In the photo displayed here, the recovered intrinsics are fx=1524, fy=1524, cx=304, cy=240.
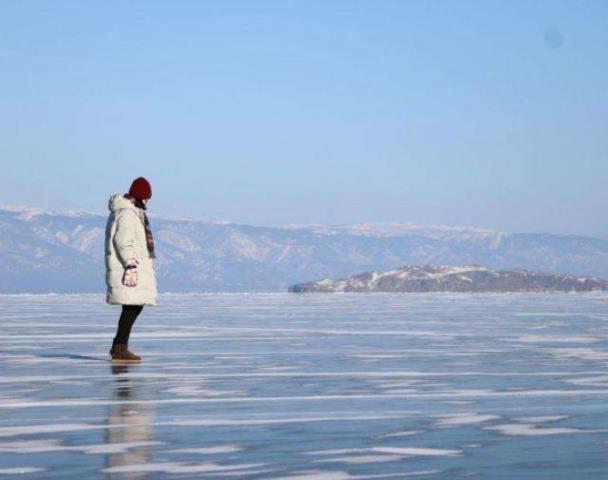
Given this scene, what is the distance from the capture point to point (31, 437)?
945cm

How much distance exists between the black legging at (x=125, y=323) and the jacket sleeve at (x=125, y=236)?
1.74 ft

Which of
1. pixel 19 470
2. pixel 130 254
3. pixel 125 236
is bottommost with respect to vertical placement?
pixel 19 470

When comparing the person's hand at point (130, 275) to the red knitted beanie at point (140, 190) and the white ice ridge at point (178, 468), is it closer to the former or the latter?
the red knitted beanie at point (140, 190)

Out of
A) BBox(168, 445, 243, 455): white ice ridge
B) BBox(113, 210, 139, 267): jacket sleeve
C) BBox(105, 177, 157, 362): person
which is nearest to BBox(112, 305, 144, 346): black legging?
BBox(105, 177, 157, 362): person

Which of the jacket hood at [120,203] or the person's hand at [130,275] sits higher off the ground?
the jacket hood at [120,203]

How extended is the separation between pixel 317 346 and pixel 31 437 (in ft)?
39.6

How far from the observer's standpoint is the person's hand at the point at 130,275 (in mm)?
18125

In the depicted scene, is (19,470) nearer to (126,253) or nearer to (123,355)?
(123,355)

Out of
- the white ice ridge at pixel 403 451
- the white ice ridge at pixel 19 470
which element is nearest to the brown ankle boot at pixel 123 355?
the white ice ridge at pixel 403 451

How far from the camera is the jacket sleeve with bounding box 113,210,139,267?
1823 centimetres

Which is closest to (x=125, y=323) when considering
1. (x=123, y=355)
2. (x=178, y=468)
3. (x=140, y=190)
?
(x=123, y=355)

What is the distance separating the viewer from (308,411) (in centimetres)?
1117

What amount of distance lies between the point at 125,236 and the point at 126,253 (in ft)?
0.67

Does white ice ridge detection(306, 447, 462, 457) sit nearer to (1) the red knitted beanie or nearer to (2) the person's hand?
(2) the person's hand
